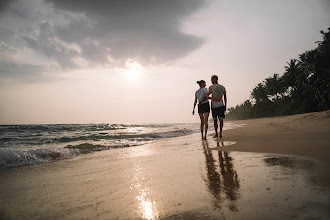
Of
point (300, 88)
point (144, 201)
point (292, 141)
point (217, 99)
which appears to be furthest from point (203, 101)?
point (300, 88)

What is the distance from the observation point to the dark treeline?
19.5 metres

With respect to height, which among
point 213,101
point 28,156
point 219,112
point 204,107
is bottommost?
point 28,156

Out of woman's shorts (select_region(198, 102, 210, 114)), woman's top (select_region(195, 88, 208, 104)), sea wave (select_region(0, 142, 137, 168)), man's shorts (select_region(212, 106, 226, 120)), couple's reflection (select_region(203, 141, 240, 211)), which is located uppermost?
woman's top (select_region(195, 88, 208, 104))

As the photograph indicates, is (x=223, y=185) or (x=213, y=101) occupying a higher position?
(x=213, y=101)

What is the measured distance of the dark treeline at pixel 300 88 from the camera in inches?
769

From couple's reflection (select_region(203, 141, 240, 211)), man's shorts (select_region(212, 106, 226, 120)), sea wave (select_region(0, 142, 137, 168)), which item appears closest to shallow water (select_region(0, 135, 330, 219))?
couple's reflection (select_region(203, 141, 240, 211))

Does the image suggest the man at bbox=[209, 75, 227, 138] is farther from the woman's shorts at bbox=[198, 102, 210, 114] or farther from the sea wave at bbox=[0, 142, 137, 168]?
the sea wave at bbox=[0, 142, 137, 168]

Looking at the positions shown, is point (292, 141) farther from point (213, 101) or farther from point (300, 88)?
point (300, 88)

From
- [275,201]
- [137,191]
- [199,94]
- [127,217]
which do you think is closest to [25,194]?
[137,191]

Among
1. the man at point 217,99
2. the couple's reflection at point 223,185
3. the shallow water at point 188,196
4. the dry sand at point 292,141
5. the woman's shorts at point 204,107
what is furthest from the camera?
the woman's shorts at point 204,107

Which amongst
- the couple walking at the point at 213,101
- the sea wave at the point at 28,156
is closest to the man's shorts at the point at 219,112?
the couple walking at the point at 213,101

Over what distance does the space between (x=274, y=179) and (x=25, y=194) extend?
2.36 meters

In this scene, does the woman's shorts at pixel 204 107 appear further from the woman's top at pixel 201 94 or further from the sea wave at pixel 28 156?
the sea wave at pixel 28 156

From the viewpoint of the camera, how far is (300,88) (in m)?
29.4
